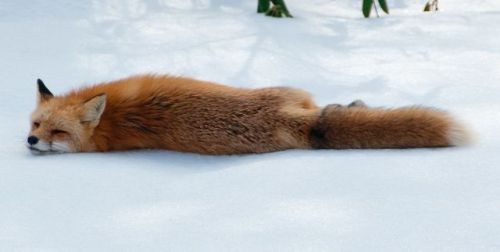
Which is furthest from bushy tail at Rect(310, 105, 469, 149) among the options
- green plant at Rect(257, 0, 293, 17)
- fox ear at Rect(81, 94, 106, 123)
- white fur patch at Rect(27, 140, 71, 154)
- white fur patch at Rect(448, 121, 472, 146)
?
green plant at Rect(257, 0, 293, 17)

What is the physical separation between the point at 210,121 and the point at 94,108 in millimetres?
498

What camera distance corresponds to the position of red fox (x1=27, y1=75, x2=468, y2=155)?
2916 mm

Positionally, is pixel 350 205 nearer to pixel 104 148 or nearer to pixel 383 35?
pixel 104 148

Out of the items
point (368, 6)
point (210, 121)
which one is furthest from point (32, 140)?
point (368, 6)

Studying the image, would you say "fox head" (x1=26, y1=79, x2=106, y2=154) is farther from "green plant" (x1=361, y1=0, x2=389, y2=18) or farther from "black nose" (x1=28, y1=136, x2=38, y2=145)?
"green plant" (x1=361, y1=0, x2=389, y2=18)

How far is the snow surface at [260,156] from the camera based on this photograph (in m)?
2.11

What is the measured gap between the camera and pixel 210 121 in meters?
3.09

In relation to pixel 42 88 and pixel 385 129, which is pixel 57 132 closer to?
pixel 42 88

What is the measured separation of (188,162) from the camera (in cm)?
304

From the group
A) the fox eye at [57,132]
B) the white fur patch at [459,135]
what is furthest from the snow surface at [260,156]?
the fox eye at [57,132]

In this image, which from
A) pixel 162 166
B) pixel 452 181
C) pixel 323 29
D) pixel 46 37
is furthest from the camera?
pixel 323 29

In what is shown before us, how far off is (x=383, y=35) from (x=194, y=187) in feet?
8.32

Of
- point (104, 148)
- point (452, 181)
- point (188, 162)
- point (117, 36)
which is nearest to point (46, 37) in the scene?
point (117, 36)

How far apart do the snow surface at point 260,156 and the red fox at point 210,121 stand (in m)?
0.08
